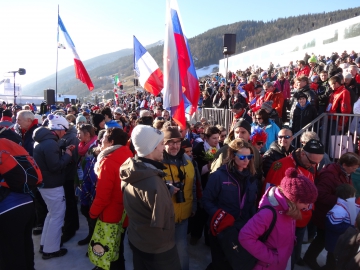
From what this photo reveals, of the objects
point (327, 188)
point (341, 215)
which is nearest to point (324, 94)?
point (327, 188)

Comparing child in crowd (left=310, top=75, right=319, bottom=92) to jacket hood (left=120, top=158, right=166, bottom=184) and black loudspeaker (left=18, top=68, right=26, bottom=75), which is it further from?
black loudspeaker (left=18, top=68, right=26, bottom=75)

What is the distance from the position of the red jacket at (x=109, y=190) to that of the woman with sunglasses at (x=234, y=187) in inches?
37.2

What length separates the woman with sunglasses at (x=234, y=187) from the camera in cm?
301

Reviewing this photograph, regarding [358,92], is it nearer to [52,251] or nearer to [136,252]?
[136,252]

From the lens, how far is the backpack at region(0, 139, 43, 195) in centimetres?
259

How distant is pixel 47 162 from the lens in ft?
12.0

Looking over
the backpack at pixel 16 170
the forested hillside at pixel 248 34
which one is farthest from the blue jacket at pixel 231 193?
the forested hillside at pixel 248 34

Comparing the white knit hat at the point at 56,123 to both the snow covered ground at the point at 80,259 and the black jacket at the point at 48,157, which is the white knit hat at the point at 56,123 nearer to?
the black jacket at the point at 48,157

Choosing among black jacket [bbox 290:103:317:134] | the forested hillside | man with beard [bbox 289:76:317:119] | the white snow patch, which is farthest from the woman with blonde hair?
the white snow patch

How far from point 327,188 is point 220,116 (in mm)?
5961

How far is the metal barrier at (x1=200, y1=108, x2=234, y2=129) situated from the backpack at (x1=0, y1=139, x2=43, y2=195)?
6.46m

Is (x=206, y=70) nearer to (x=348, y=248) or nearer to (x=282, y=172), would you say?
(x=282, y=172)

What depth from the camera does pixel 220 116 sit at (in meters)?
9.19

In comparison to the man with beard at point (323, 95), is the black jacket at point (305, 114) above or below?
below
